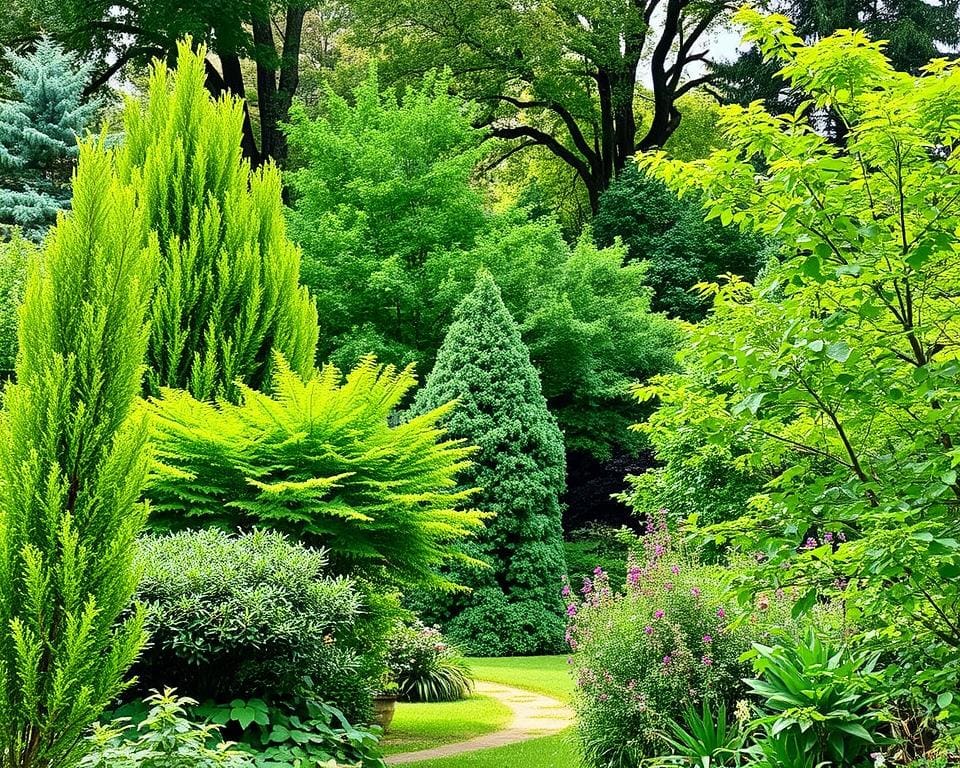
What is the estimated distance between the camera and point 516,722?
8.41m

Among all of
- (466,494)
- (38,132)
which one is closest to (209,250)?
(466,494)

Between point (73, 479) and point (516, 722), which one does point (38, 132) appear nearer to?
point (516, 722)

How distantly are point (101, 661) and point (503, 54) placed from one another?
69.1 feet

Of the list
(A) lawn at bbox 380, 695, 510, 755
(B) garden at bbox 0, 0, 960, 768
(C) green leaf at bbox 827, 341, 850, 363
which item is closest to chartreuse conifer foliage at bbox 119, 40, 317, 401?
(B) garden at bbox 0, 0, 960, 768

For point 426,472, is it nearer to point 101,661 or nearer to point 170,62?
point 101,661

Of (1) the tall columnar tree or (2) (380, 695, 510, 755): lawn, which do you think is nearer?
(2) (380, 695, 510, 755): lawn

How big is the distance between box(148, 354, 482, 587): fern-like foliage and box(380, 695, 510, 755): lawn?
193 cm

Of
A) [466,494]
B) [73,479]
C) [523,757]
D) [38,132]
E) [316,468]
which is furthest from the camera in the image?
[38,132]

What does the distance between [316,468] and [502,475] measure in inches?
325

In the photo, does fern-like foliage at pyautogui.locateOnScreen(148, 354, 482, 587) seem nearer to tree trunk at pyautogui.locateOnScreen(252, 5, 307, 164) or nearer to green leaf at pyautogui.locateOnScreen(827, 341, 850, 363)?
green leaf at pyautogui.locateOnScreen(827, 341, 850, 363)

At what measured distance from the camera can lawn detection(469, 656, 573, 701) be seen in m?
10.3

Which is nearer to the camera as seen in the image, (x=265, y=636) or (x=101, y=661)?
(x=101, y=661)

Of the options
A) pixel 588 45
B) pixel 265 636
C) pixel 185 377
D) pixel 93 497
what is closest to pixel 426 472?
pixel 265 636

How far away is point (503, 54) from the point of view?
2239 cm
